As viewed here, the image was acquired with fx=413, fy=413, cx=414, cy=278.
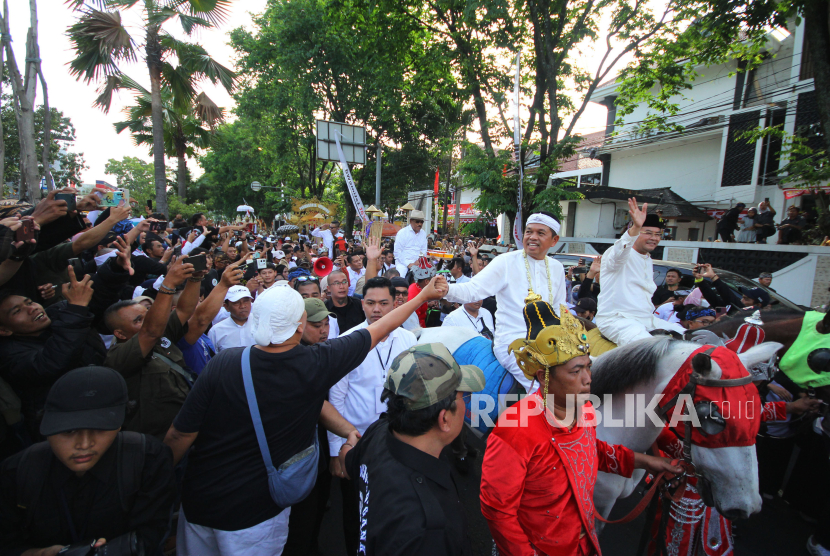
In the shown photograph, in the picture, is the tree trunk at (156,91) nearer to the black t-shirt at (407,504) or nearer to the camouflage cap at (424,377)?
the camouflage cap at (424,377)

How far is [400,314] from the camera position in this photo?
256 cm

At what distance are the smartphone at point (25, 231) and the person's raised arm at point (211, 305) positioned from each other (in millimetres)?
1068

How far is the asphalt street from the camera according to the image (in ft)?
11.3

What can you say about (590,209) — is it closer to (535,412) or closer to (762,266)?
(762,266)

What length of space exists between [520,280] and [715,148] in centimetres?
2110

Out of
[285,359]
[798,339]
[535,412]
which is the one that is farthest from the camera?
[798,339]

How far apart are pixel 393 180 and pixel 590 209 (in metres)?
10.9

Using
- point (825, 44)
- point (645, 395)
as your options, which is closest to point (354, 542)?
point (645, 395)

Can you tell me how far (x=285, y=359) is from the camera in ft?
6.84

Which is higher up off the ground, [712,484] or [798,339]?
[798,339]

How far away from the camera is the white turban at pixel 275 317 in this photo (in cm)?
203

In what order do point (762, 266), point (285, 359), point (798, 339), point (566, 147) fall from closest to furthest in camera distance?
point (285, 359) < point (798, 339) < point (566, 147) < point (762, 266)

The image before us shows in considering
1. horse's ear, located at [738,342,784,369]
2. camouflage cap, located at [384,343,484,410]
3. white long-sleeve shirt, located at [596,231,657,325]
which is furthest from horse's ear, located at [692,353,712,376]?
Result: white long-sleeve shirt, located at [596,231,657,325]

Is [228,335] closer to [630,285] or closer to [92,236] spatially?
[92,236]
